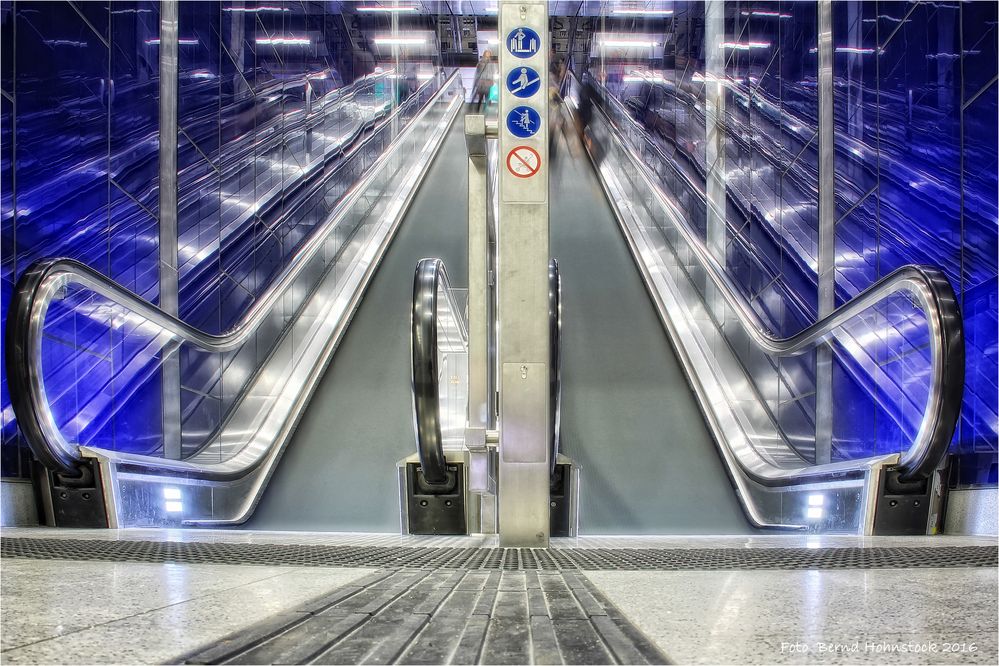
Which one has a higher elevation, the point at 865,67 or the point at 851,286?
the point at 865,67

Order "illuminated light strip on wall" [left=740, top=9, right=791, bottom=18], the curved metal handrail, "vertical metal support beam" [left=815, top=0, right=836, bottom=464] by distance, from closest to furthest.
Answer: the curved metal handrail < "vertical metal support beam" [left=815, top=0, right=836, bottom=464] < "illuminated light strip on wall" [left=740, top=9, right=791, bottom=18]

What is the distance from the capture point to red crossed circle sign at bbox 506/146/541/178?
4242 mm

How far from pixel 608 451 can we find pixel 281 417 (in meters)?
3.33

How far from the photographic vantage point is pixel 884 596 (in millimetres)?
2061

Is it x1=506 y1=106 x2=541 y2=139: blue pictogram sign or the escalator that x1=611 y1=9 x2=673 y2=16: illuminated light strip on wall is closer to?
the escalator

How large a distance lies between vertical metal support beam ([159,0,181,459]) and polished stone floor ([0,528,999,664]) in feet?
14.0

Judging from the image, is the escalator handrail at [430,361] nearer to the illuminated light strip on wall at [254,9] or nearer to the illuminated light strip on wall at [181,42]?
the illuminated light strip on wall at [181,42]

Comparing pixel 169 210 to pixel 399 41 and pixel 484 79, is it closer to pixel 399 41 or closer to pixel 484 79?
pixel 399 41

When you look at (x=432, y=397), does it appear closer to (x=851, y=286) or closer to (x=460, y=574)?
(x=460, y=574)

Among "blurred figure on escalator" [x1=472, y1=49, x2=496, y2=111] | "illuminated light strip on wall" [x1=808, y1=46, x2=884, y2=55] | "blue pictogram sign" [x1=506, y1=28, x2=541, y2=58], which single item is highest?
"blurred figure on escalator" [x1=472, y1=49, x2=496, y2=111]

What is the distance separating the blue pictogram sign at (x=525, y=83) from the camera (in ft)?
14.1

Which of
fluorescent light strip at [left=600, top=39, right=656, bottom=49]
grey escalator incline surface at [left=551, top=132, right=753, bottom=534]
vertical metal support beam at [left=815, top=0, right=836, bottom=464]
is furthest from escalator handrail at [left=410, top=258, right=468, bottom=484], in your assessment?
fluorescent light strip at [left=600, top=39, right=656, bottom=49]

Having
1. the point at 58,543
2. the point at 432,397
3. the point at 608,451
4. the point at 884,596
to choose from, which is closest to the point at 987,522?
the point at 884,596

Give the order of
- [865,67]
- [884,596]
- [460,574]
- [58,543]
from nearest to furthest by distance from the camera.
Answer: [884,596]
[460,574]
[58,543]
[865,67]
